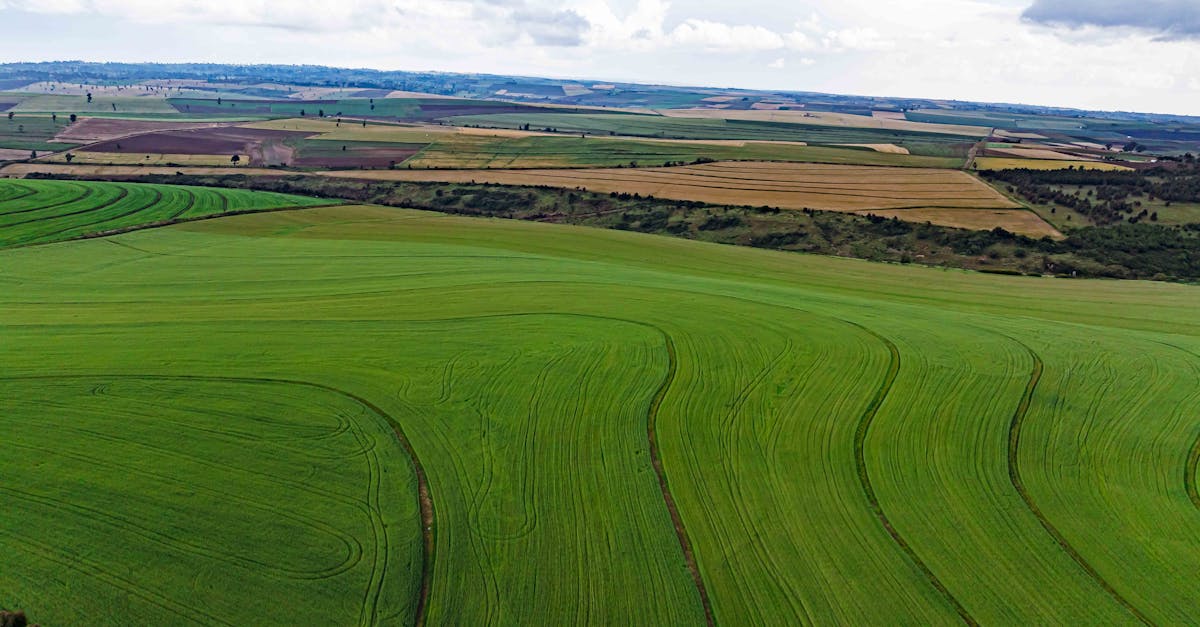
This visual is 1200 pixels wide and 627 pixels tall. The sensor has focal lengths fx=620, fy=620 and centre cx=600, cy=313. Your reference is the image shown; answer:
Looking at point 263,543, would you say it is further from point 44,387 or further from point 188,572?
point 44,387

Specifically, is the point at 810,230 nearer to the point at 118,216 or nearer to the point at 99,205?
the point at 118,216

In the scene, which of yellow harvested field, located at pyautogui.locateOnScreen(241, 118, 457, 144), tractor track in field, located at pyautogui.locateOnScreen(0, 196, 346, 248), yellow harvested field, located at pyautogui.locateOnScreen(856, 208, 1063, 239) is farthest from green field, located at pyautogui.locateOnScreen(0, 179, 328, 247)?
yellow harvested field, located at pyautogui.locateOnScreen(856, 208, 1063, 239)

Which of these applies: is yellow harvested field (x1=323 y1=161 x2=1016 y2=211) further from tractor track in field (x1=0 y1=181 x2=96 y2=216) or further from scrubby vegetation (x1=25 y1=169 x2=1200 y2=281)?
tractor track in field (x1=0 y1=181 x2=96 y2=216)

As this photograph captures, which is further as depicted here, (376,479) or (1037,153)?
(1037,153)

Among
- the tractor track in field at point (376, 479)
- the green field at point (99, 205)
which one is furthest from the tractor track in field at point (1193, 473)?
the green field at point (99, 205)

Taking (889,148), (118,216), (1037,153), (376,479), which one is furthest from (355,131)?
(1037,153)

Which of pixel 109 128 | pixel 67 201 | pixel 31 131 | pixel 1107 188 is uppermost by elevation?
pixel 109 128
